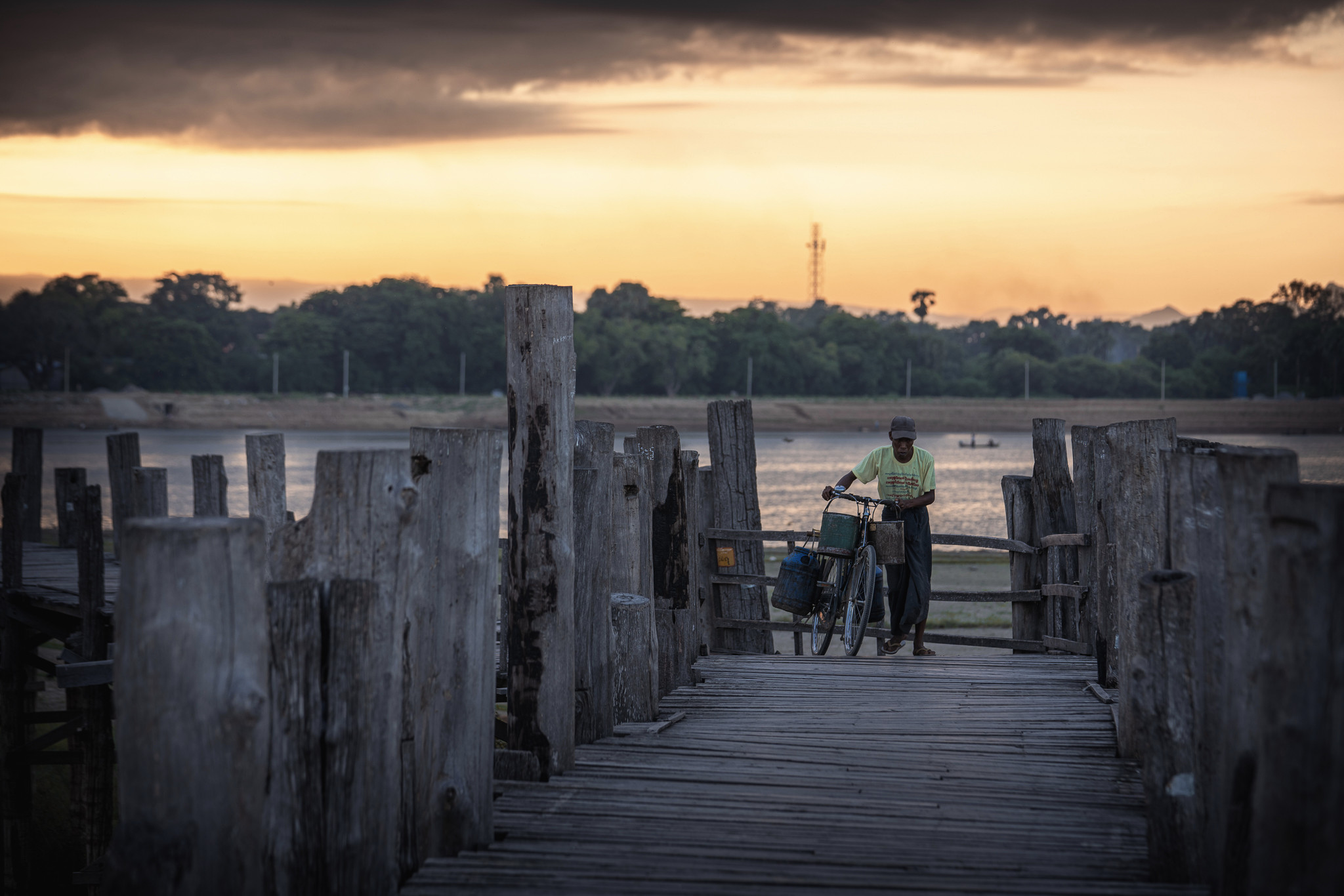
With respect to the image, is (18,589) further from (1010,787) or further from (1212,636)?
(1212,636)

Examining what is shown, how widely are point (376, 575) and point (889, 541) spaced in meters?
5.41

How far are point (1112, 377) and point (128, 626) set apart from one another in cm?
13546

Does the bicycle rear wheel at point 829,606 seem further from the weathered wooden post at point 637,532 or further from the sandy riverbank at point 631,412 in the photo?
the sandy riverbank at point 631,412

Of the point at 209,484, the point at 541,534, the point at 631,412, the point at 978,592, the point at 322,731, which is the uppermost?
the point at 541,534

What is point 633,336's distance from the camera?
115938mm

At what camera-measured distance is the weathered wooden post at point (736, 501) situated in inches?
384

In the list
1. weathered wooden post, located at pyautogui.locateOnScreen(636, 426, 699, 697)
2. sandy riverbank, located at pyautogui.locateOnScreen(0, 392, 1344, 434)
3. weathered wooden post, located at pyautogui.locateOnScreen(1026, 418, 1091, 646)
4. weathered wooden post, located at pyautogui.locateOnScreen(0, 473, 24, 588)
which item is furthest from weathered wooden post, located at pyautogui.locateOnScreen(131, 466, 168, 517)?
sandy riverbank, located at pyautogui.locateOnScreen(0, 392, 1344, 434)

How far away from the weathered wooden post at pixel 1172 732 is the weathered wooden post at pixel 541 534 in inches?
86.6

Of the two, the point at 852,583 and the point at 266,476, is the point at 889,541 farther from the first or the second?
the point at 266,476

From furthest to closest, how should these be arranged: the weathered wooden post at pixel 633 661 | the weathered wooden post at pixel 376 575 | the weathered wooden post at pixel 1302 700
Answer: the weathered wooden post at pixel 633 661 < the weathered wooden post at pixel 376 575 < the weathered wooden post at pixel 1302 700

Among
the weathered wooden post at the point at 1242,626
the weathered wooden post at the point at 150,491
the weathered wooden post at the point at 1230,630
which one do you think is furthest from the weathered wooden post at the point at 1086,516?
the weathered wooden post at the point at 150,491

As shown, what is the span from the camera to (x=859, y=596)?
862 cm

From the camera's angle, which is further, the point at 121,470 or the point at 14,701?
the point at 121,470

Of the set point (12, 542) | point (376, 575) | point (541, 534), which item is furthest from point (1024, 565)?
point (12, 542)
